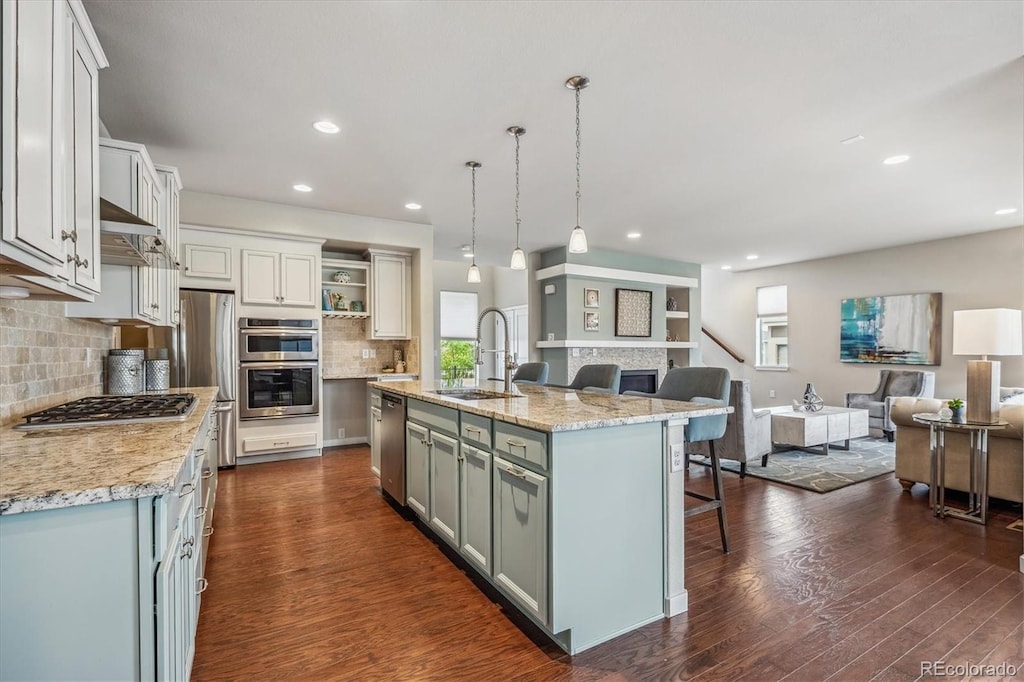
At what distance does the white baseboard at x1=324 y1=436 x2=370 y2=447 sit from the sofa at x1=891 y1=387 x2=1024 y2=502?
5287 mm

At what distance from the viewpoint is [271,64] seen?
252cm

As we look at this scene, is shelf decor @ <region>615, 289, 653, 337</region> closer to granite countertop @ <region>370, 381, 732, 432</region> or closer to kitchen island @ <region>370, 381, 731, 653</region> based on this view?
granite countertop @ <region>370, 381, 732, 432</region>

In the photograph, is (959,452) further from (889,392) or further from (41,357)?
(41,357)

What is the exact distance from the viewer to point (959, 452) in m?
3.61

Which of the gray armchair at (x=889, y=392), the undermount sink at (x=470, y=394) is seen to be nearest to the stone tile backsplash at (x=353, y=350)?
the undermount sink at (x=470, y=394)

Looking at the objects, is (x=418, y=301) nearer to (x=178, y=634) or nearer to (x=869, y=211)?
(x=178, y=634)

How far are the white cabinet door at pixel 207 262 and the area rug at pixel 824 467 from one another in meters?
4.83

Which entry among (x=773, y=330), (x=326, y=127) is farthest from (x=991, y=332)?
(x=773, y=330)

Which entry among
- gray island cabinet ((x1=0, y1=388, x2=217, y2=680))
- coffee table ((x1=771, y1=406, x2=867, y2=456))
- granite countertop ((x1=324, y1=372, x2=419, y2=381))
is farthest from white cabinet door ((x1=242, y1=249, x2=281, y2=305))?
coffee table ((x1=771, y1=406, x2=867, y2=456))

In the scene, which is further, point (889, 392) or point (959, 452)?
point (889, 392)

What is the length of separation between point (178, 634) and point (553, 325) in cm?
604

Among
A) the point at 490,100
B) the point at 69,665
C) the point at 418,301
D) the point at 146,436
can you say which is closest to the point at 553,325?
the point at 418,301

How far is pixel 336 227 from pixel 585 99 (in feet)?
10.9

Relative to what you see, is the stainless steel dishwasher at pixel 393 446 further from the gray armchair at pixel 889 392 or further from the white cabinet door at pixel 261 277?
the gray armchair at pixel 889 392
